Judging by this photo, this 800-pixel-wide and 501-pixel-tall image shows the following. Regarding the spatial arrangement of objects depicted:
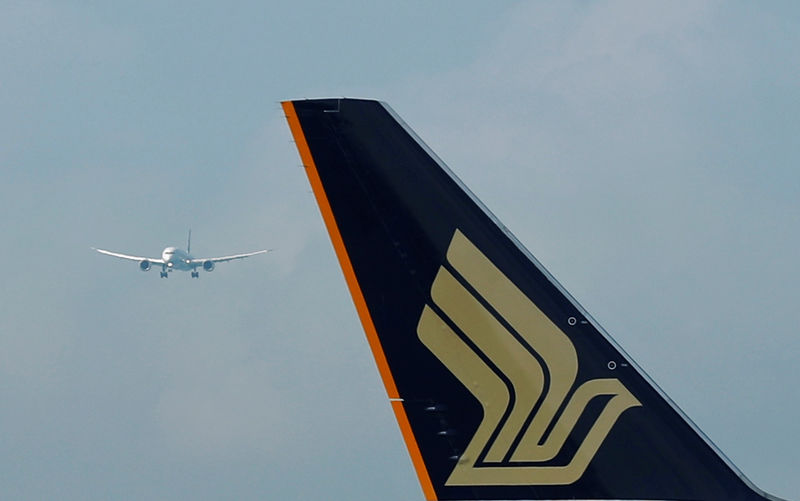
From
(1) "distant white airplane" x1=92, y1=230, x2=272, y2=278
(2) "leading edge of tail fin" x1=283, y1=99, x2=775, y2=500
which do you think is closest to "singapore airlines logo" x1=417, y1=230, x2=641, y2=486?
(2) "leading edge of tail fin" x1=283, y1=99, x2=775, y2=500

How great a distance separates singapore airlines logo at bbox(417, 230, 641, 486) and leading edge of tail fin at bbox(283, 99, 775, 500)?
0.5 inches

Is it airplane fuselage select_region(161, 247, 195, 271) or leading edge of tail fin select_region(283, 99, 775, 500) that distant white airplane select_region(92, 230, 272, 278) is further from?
leading edge of tail fin select_region(283, 99, 775, 500)

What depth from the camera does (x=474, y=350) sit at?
504 inches

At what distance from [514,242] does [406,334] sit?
1384mm

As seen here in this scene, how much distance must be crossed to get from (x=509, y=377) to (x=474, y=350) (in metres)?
0.43

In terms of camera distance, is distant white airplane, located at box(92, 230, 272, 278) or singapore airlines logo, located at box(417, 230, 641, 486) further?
distant white airplane, located at box(92, 230, 272, 278)

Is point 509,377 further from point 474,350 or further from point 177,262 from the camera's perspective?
point 177,262

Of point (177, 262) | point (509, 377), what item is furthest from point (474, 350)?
point (177, 262)

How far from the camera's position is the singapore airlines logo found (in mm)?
12633

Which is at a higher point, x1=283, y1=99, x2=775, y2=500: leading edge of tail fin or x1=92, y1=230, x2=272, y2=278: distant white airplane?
x1=92, y1=230, x2=272, y2=278: distant white airplane

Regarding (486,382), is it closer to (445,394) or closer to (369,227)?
(445,394)

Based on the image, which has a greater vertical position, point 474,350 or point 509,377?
point 474,350

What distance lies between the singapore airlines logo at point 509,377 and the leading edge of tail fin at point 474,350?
13 mm

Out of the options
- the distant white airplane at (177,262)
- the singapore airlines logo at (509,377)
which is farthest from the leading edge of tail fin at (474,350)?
the distant white airplane at (177,262)
